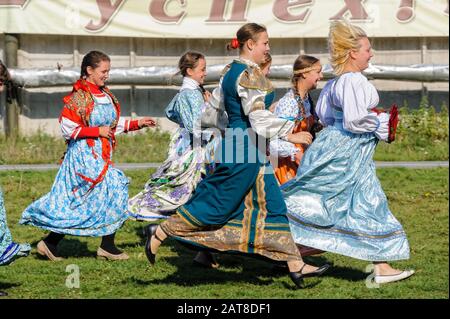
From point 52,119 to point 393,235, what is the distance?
323 inches

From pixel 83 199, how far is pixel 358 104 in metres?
2.31

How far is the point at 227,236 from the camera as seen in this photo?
6.46 m

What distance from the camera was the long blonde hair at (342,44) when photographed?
22.7 ft

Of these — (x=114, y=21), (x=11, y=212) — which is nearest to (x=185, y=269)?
(x=11, y=212)

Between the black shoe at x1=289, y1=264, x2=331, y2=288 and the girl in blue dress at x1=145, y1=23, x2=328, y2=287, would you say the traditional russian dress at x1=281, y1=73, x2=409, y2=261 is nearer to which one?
the black shoe at x1=289, y1=264, x2=331, y2=288

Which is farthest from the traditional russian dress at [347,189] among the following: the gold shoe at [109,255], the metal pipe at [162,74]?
the metal pipe at [162,74]

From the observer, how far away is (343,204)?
679 cm

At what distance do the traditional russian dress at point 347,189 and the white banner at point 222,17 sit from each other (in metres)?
7.22

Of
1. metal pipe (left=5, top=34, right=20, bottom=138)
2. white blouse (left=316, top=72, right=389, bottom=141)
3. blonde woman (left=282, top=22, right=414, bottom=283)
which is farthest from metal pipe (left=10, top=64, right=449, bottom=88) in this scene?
white blouse (left=316, top=72, right=389, bottom=141)

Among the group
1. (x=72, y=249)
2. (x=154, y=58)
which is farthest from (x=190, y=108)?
(x=154, y=58)

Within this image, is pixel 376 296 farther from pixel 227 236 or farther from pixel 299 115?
pixel 299 115

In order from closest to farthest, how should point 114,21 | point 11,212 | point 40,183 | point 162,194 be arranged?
point 162,194 < point 11,212 < point 40,183 < point 114,21

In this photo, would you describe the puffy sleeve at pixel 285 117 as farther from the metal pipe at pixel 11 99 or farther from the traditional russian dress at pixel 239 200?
the metal pipe at pixel 11 99

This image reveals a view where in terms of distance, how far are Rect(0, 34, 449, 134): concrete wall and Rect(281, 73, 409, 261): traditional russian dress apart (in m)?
7.49
